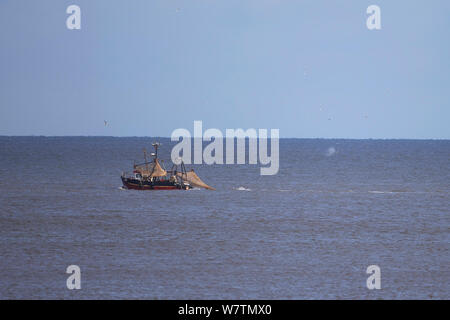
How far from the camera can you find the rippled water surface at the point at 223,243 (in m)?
40.6

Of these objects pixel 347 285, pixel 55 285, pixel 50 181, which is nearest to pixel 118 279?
pixel 55 285

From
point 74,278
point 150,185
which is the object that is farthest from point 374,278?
point 150,185

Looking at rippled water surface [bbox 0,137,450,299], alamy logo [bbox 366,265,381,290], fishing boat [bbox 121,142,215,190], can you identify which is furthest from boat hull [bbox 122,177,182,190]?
alamy logo [bbox 366,265,381,290]

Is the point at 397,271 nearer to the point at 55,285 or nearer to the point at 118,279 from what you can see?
the point at 118,279

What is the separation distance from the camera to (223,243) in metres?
54.5

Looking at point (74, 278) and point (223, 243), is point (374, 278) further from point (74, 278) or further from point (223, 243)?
point (74, 278)

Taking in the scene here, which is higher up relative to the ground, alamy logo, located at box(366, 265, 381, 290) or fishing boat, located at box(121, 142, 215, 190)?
fishing boat, located at box(121, 142, 215, 190)

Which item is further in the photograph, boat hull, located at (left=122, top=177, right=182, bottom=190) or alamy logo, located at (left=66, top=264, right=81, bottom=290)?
boat hull, located at (left=122, top=177, right=182, bottom=190)

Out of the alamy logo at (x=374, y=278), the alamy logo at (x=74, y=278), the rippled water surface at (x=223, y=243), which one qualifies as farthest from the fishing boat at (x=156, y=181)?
the alamy logo at (x=374, y=278)

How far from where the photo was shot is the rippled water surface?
133ft

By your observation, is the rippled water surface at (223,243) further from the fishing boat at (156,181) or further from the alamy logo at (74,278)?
the fishing boat at (156,181)

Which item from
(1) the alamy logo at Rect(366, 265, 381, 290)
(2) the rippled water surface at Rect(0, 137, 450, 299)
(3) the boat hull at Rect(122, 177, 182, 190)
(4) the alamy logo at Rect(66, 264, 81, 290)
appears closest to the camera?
(4) the alamy logo at Rect(66, 264, 81, 290)

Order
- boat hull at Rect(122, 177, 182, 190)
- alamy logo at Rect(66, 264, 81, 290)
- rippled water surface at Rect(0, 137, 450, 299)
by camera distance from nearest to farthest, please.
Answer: alamy logo at Rect(66, 264, 81, 290), rippled water surface at Rect(0, 137, 450, 299), boat hull at Rect(122, 177, 182, 190)

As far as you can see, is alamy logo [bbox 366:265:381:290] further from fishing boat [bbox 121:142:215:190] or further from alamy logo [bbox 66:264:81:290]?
fishing boat [bbox 121:142:215:190]
